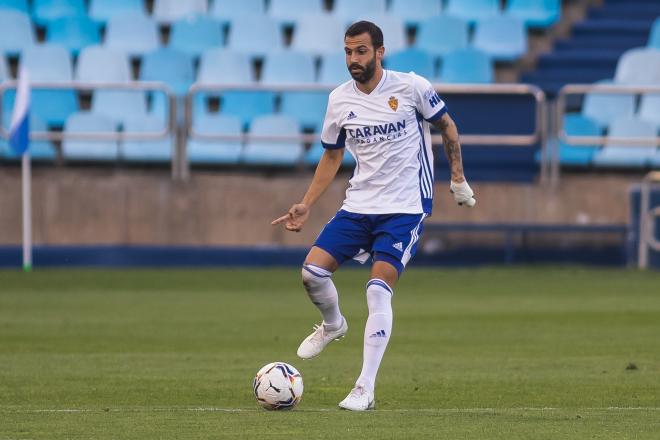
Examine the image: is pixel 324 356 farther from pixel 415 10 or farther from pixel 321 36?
pixel 415 10

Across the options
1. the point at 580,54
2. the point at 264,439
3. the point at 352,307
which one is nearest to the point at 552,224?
the point at 580,54

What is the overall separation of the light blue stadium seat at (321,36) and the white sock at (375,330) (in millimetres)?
13616

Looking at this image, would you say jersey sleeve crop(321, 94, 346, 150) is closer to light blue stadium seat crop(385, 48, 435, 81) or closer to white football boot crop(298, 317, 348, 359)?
white football boot crop(298, 317, 348, 359)

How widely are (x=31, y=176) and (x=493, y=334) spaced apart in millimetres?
9150

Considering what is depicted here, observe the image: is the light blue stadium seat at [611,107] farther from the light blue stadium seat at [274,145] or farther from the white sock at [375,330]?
the white sock at [375,330]

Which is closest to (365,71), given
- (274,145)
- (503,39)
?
(274,145)

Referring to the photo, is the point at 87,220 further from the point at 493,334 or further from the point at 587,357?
the point at 587,357

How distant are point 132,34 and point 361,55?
44.9 ft

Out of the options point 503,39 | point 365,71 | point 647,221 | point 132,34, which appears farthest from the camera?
point 503,39

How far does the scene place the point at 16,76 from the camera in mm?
21312

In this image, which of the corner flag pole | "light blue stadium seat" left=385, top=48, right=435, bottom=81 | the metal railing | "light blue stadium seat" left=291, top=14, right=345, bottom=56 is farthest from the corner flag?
the metal railing

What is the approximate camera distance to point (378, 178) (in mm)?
8492

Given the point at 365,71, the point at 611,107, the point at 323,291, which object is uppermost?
the point at 365,71

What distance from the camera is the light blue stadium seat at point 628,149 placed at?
797 inches
